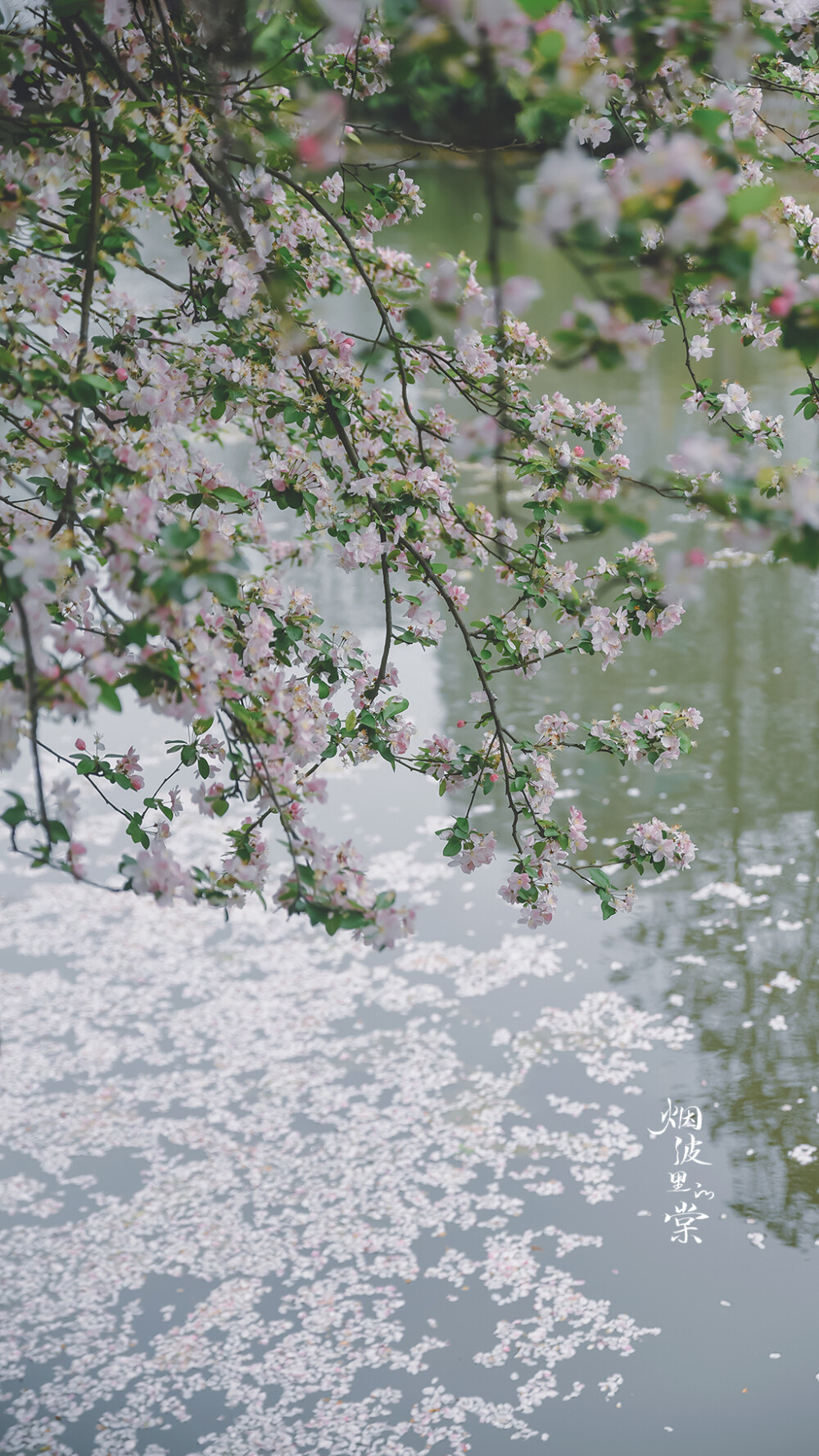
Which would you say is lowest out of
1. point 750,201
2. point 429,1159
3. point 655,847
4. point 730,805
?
point 429,1159

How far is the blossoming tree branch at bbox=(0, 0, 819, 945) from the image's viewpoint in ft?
3.98

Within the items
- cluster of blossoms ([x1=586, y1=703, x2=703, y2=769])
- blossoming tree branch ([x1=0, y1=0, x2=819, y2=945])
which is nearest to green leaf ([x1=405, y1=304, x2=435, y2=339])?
blossoming tree branch ([x1=0, y1=0, x2=819, y2=945])

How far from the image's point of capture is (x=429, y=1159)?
13.3 ft

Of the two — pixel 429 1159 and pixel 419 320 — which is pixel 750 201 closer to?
pixel 419 320

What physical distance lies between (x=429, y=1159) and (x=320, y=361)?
2.64 meters

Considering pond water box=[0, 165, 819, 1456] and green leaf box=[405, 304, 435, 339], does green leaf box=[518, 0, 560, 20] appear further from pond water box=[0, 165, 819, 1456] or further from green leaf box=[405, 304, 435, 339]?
pond water box=[0, 165, 819, 1456]

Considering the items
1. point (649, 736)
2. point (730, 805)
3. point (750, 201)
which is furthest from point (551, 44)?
point (730, 805)

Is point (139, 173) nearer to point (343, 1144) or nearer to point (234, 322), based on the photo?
point (234, 322)

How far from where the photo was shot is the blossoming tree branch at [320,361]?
121 centimetres

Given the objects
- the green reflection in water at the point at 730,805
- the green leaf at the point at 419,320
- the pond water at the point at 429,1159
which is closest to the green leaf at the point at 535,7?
the green reflection in water at the point at 730,805

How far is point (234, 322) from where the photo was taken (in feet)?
8.45

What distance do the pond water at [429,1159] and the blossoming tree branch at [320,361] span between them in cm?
148

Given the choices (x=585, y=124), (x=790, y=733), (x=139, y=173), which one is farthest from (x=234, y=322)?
(x=790, y=733)

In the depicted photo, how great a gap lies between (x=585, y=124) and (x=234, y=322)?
2.66ft
